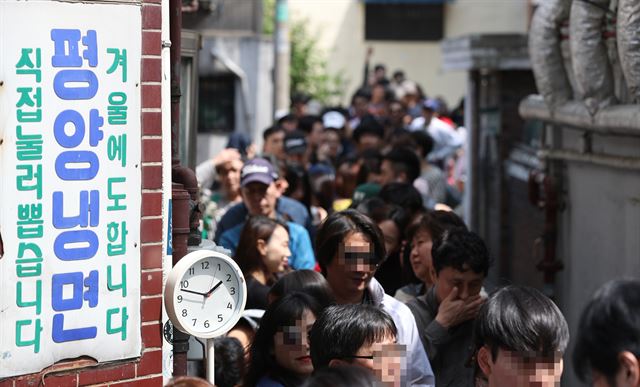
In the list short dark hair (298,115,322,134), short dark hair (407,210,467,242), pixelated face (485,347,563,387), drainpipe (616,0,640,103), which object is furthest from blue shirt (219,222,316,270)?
short dark hair (298,115,322,134)

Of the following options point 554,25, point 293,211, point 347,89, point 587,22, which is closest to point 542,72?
point 554,25

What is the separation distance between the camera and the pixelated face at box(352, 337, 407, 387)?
4355 millimetres

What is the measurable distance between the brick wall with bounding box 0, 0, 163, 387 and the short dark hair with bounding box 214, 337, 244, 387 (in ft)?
3.50

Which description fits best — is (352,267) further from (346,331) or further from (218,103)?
(218,103)

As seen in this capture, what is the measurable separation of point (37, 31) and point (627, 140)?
16.4 ft

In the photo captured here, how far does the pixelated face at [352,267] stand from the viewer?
5.98 meters

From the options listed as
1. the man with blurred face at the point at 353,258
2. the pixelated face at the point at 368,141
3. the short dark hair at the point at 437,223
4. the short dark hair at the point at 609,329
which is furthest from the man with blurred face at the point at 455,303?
the pixelated face at the point at 368,141

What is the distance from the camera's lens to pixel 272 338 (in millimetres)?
5066

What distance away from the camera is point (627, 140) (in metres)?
8.44

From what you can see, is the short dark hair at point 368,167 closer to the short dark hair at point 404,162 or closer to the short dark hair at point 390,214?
the short dark hair at point 404,162

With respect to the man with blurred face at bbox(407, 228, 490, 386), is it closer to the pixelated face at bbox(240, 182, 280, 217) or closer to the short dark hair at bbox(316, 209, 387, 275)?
the short dark hair at bbox(316, 209, 387, 275)

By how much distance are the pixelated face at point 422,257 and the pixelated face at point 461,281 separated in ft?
2.14

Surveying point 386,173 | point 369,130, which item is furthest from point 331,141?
point 386,173

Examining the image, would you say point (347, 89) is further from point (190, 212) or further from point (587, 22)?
point (190, 212)
